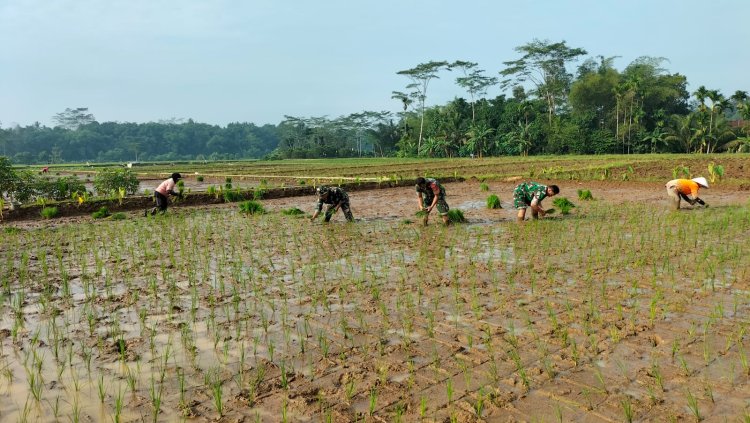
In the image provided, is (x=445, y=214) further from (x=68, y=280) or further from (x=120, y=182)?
(x=120, y=182)

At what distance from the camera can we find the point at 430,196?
9.86 metres

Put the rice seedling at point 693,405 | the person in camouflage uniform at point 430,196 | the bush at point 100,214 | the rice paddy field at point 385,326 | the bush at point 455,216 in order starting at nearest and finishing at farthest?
1. the rice seedling at point 693,405
2. the rice paddy field at point 385,326
3. the person in camouflage uniform at point 430,196
4. the bush at point 455,216
5. the bush at point 100,214

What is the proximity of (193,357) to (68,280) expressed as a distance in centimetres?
329

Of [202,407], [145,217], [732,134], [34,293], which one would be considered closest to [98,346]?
[202,407]

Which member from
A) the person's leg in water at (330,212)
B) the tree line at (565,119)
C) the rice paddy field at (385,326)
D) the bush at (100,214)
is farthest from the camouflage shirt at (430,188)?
the tree line at (565,119)

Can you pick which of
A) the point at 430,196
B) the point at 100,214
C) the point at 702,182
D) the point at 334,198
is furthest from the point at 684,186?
the point at 100,214

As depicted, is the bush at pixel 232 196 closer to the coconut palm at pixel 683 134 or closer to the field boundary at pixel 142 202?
the field boundary at pixel 142 202

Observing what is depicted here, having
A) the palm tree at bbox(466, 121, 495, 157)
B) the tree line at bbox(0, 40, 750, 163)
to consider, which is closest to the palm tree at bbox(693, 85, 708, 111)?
the tree line at bbox(0, 40, 750, 163)

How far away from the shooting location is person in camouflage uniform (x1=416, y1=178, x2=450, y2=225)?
9.32m

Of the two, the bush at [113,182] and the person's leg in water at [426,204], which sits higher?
the bush at [113,182]

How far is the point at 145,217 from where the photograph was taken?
12.2m

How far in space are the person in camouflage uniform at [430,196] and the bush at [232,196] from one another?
771 cm

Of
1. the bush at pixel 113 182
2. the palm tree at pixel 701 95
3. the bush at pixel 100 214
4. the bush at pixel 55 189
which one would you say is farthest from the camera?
the palm tree at pixel 701 95

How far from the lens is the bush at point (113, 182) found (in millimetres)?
16016
